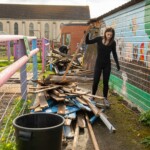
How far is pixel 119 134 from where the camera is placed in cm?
585

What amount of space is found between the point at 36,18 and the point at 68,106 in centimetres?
6364

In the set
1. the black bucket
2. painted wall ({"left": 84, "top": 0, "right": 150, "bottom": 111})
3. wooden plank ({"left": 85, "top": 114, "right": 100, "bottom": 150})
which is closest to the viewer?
the black bucket

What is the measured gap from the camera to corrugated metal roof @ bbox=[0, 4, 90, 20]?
2709 inches

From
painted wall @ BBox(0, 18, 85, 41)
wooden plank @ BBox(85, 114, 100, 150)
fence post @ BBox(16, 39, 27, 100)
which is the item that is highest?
painted wall @ BBox(0, 18, 85, 41)

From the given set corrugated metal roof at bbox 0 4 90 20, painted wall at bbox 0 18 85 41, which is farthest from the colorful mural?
corrugated metal roof at bbox 0 4 90 20

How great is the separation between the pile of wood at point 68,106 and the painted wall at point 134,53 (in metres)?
1.05

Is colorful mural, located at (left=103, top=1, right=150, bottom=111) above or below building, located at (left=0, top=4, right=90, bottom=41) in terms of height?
below

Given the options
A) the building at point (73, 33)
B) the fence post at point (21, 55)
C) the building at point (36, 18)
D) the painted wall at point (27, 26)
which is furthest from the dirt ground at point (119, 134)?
the painted wall at point (27, 26)

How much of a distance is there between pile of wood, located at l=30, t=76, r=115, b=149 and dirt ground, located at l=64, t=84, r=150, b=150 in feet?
0.51

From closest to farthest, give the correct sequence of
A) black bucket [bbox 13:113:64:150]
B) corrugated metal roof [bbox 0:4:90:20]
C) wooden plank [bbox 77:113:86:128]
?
black bucket [bbox 13:113:64:150], wooden plank [bbox 77:113:86:128], corrugated metal roof [bbox 0:4:90:20]

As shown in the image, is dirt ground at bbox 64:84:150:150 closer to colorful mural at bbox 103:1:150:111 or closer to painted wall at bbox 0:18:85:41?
colorful mural at bbox 103:1:150:111

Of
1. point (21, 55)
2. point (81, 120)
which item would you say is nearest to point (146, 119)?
point (81, 120)

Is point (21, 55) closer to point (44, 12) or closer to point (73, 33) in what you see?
point (73, 33)

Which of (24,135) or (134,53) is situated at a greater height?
(134,53)
